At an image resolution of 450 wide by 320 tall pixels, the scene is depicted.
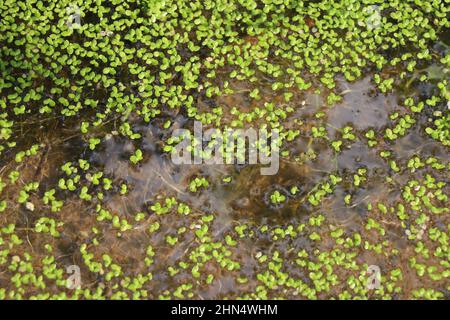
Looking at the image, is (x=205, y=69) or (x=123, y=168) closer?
(x=123, y=168)

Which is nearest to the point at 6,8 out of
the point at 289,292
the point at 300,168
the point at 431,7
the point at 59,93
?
the point at 59,93

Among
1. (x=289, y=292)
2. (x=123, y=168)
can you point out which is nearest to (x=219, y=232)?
(x=289, y=292)

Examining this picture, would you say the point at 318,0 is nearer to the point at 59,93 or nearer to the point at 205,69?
the point at 205,69

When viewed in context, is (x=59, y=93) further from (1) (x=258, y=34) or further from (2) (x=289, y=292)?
(2) (x=289, y=292)

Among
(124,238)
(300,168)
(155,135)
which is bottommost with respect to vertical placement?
(124,238)
